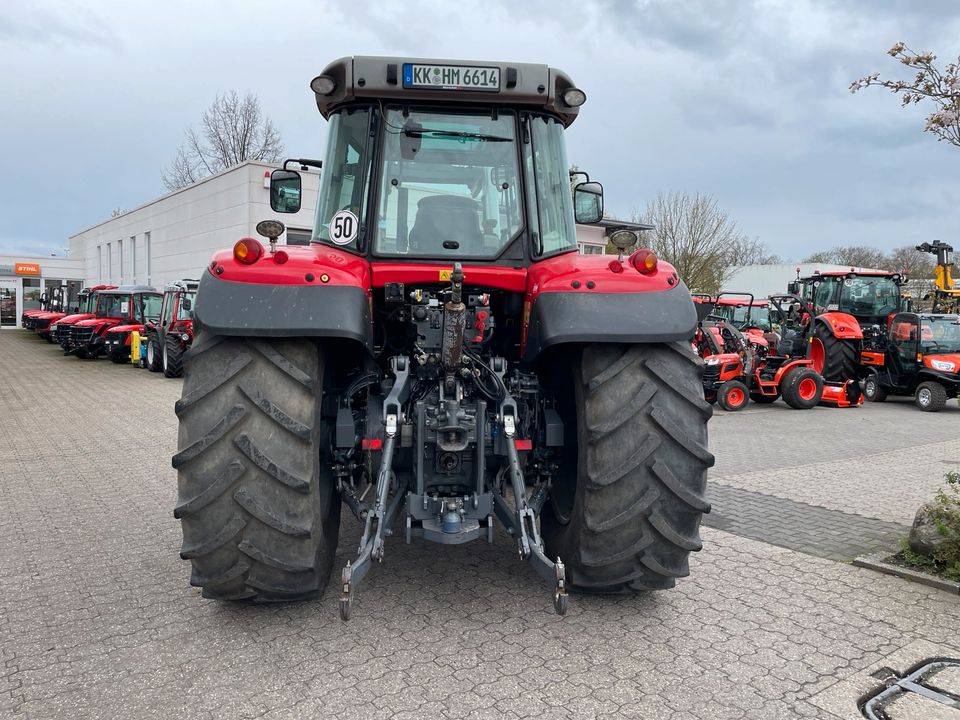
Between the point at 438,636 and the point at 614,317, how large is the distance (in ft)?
5.52

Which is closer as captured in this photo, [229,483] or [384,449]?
[229,483]

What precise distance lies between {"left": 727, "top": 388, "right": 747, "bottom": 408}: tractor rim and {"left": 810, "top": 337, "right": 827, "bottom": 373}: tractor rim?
2850mm

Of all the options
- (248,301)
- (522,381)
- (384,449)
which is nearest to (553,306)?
(522,381)

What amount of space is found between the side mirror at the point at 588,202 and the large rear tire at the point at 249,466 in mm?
2109

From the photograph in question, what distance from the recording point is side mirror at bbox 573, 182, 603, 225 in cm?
462

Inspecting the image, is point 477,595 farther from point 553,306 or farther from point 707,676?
point 553,306

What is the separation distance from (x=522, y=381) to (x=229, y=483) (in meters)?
1.58

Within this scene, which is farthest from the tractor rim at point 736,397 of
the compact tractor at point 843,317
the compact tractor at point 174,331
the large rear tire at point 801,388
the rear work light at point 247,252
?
the compact tractor at point 174,331

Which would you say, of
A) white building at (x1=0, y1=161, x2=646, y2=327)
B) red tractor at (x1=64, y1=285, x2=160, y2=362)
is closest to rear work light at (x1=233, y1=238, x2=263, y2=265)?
white building at (x1=0, y1=161, x2=646, y2=327)

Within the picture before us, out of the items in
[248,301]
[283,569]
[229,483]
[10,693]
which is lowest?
[10,693]

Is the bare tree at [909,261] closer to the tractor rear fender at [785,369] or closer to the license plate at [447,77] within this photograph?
the tractor rear fender at [785,369]

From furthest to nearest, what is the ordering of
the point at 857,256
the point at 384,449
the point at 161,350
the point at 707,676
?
the point at 857,256 < the point at 161,350 < the point at 384,449 < the point at 707,676

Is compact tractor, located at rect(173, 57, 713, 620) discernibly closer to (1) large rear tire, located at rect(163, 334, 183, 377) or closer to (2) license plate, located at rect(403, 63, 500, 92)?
(2) license plate, located at rect(403, 63, 500, 92)

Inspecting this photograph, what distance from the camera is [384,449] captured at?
337 centimetres
